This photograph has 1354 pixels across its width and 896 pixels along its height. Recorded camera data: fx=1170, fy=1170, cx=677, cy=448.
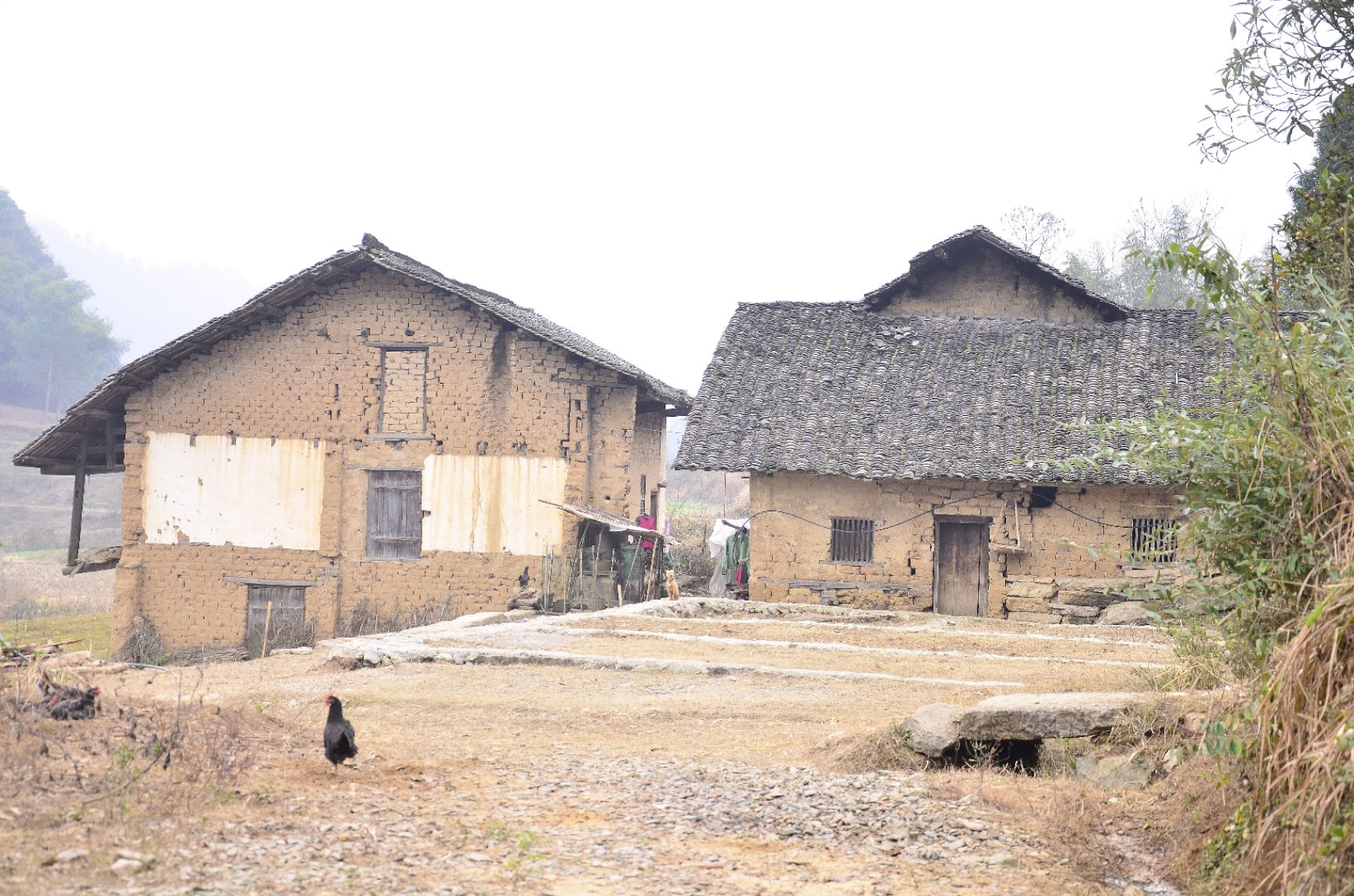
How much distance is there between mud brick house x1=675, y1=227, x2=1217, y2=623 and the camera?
1969cm

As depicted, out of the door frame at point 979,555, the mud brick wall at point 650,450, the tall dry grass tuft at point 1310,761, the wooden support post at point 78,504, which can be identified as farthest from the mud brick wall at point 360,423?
the tall dry grass tuft at point 1310,761

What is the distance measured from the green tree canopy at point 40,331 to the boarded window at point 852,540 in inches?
2201

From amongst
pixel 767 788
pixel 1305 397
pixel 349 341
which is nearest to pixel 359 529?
pixel 349 341

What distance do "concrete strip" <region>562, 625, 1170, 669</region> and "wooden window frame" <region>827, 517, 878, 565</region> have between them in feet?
16.5

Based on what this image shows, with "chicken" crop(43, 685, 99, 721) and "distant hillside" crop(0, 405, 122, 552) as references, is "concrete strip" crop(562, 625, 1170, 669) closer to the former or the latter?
"chicken" crop(43, 685, 99, 721)

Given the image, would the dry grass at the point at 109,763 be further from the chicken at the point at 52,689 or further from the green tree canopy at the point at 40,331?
the green tree canopy at the point at 40,331

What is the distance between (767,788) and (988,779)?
1478mm

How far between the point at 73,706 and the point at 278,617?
14.7 metres

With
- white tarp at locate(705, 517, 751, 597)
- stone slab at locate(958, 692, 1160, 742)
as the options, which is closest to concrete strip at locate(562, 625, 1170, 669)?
stone slab at locate(958, 692, 1160, 742)

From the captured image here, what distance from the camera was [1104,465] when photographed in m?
19.2

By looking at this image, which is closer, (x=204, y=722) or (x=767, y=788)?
(x=767, y=788)

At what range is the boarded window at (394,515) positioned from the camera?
2155 centimetres

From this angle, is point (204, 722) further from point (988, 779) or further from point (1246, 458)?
point (1246, 458)

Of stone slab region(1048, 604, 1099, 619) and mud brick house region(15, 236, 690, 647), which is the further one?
mud brick house region(15, 236, 690, 647)
